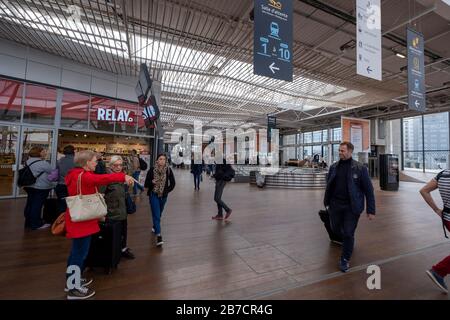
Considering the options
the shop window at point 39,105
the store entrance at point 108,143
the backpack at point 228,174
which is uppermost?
the shop window at point 39,105

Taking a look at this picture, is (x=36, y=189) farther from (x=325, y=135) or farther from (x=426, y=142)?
(x=325, y=135)

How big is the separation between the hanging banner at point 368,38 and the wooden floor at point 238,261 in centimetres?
286

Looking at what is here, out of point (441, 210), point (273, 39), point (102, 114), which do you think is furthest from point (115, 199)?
point (102, 114)

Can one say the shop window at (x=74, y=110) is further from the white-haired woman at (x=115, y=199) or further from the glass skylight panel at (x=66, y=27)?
the white-haired woman at (x=115, y=199)

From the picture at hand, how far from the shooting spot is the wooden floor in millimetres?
2162

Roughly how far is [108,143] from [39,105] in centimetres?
253

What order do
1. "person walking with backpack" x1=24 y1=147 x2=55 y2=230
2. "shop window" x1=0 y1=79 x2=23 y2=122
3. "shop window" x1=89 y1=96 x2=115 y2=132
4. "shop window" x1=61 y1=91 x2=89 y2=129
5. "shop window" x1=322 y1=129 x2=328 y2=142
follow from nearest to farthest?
"person walking with backpack" x1=24 y1=147 x2=55 y2=230
"shop window" x1=0 y1=79 x2=23 y2=122
"shop window" x1=61 y1=91 x2=89 y2=129
"shop window" x1=89 y1=96 x2=115 y2=132
"shop window" x1=322 y1=129 x2=328 y2=142

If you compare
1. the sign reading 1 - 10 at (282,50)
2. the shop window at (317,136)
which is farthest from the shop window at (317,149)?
the sign reading 1 - 10 at (282,50)

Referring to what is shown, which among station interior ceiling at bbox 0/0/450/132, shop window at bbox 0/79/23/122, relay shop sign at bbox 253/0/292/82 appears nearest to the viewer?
relay shop sign at bbox 253/0/292/82

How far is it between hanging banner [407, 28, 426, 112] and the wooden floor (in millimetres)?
2763

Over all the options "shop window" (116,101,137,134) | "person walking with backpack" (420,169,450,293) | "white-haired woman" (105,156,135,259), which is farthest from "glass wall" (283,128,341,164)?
"white-haired woman" (105,156,135,259)

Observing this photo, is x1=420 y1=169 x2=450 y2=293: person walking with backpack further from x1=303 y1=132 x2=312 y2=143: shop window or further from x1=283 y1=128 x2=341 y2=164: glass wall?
x1=303 y1=132 x2=312 y2=143: shop window

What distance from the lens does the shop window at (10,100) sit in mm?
6531

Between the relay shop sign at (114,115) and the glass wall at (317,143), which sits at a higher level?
the glass wall at (317,143)
